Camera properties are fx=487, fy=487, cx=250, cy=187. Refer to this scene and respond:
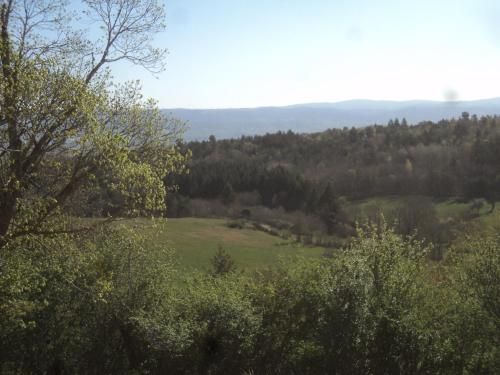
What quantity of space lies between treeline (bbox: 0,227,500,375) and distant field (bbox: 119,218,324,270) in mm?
34485

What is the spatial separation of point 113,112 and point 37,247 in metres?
4.01

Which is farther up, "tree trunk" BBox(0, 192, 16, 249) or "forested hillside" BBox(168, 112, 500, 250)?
"tree trunk" BBox(0, 192, 16, 249)

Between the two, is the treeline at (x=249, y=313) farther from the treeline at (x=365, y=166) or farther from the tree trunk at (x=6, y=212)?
the treeline at (x=365, y=166)

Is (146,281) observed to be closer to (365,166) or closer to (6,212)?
(6,212)

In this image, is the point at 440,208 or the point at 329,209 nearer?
the point at 440,208

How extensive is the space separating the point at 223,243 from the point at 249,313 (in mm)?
50091

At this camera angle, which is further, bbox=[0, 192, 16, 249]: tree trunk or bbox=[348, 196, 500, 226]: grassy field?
bbox=[348, 196, 500, 226]: grassy field

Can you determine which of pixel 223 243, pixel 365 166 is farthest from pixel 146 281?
pixel 365 166

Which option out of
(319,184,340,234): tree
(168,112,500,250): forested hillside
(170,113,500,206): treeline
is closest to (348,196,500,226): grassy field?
(168,112,500,250): forested hillside

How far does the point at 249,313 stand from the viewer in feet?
47.5

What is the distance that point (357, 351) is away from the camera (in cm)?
1308

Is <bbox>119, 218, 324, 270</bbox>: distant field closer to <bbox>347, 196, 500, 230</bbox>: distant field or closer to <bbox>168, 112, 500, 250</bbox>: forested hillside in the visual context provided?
<bbox>168, 112, 500, 250</bbox>: forested hillside

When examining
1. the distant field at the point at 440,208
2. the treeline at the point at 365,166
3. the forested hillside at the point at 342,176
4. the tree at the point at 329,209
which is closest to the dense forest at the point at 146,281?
the distant field at the point at 440,208

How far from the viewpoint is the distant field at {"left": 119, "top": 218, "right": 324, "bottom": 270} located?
5556cm
